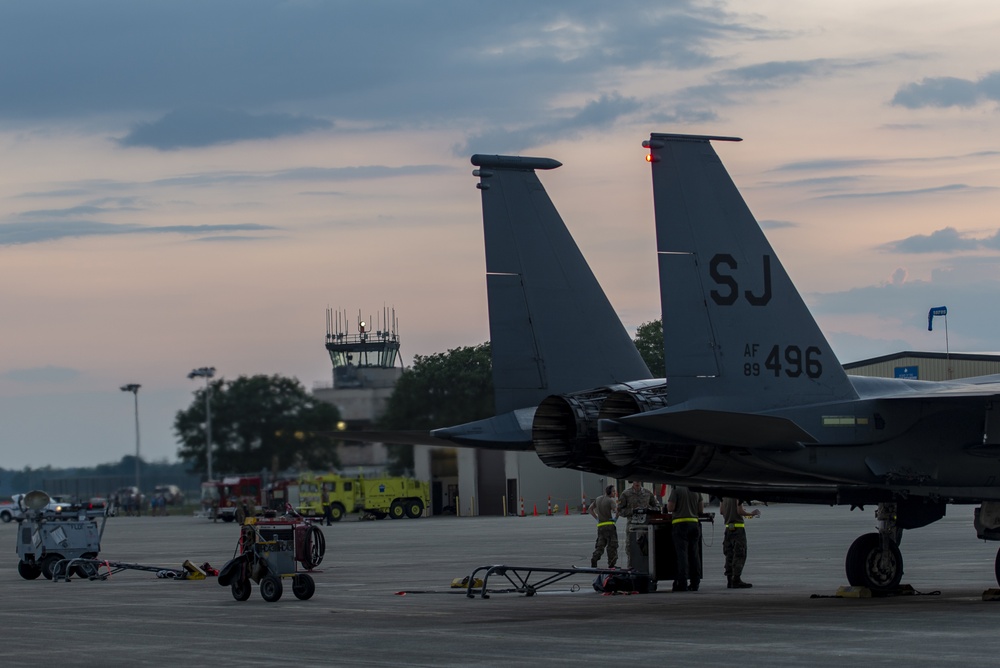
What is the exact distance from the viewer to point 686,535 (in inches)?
790

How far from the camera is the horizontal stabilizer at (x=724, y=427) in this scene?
1452cm

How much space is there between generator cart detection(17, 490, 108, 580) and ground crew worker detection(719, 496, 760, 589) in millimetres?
12498

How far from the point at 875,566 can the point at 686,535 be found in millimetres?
2863

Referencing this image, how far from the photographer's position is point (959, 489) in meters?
17.2

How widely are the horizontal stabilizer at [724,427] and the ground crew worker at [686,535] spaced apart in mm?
4531

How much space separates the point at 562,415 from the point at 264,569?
5911 millimetres

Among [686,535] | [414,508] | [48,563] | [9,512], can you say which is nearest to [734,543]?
[686,535]

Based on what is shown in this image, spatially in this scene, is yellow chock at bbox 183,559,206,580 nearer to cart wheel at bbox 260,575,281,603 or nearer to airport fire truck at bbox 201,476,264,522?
cart wheel at bbox 260,575,281,603

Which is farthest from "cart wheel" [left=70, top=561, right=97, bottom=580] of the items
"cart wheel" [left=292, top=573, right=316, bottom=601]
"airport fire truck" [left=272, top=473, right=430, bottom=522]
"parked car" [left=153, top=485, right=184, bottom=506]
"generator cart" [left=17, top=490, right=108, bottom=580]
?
"parked car" [left=153, top=485, right=184, bottom=506]

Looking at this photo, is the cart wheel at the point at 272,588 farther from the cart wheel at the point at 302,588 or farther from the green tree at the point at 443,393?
the green tree at the point at 443,393

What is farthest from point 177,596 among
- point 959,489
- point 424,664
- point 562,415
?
point 959,489

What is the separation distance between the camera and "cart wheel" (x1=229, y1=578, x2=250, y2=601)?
65.9 feet

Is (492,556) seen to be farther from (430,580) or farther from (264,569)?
(264,569)

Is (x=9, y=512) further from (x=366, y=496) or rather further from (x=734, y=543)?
(x=734, y=543)
